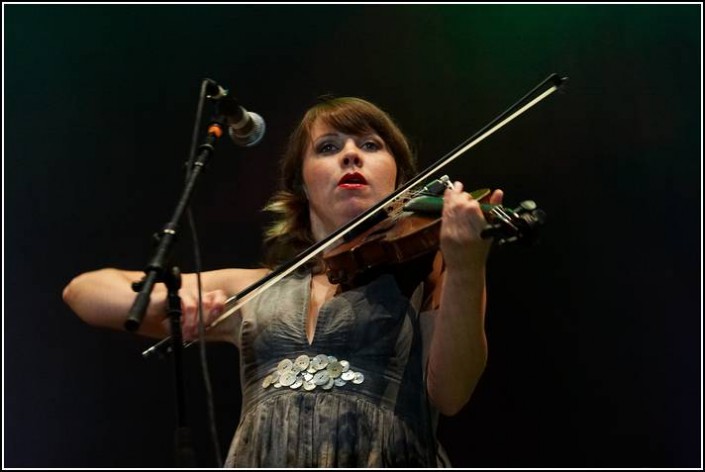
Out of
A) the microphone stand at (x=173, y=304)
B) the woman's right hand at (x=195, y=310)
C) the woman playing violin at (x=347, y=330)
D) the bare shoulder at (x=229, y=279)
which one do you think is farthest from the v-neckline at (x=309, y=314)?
the microphone stand at (x=173, y=304)

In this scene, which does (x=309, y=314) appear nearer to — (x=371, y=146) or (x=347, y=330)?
(x=347, y=330)

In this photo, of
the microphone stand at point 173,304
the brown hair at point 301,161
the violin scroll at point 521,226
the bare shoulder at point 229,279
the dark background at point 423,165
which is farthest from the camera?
the dark background at point 423,165

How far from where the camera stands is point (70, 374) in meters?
2.17

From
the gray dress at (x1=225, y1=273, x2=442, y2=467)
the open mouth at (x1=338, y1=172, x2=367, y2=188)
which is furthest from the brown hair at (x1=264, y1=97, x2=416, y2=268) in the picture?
the gray dress at (x1=225, y1=273, x2=442, y2=467)

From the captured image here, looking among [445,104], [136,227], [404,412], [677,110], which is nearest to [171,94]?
[136,227]

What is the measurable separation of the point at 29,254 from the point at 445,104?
119cm

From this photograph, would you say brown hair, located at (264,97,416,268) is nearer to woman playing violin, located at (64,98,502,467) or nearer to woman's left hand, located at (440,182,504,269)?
woman playing violin, located at (64,98,502,467)

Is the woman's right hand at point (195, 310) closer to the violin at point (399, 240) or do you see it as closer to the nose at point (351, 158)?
the violin at point (399, 240)

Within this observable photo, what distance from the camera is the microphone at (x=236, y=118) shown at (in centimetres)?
148

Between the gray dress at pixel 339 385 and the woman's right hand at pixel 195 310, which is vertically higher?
the woman's right hand at pixel 195 310

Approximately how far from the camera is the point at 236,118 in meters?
1.51

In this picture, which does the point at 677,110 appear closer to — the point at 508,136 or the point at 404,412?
the point at 508,136

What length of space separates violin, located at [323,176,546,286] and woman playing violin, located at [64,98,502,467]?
0.05m

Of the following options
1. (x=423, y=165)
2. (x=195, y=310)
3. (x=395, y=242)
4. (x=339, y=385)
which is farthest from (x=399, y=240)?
(x=423, y=165)
